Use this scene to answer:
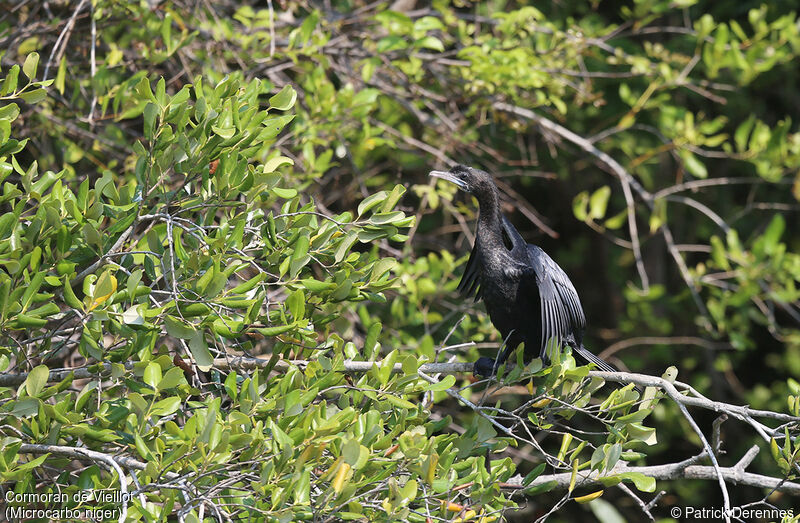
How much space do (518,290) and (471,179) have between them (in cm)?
56

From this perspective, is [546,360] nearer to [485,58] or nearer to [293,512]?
[293,512]

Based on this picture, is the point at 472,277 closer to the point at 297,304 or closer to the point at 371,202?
the point at 371,202

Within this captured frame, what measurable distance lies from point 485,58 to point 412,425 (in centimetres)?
250

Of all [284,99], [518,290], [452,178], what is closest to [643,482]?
[518,290]

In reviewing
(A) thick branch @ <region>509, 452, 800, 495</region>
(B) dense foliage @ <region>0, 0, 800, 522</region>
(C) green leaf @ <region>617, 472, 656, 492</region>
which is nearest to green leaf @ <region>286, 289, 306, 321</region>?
(B) dense foliage @ <region>0, 0, 800, 522</region>

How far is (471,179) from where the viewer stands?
3.65 m

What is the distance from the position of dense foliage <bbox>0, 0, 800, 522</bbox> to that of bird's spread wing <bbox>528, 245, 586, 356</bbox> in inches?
14.3

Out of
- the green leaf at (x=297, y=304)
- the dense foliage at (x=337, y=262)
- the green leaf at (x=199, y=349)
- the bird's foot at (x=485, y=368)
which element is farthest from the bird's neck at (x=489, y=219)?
the green leaf at (x=199, y=349)

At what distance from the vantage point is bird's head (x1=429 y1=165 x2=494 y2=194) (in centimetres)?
362

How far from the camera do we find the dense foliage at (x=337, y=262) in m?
2.27

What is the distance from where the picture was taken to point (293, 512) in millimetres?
2064

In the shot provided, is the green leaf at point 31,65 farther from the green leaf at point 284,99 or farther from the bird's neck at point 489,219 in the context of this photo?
the bird's neck at point 489,219

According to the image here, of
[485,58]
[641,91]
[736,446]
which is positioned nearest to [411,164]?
[485,58]

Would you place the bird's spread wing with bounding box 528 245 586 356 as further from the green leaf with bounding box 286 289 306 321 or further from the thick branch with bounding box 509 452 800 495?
the green leaf with bounding box 286 289 306 321
